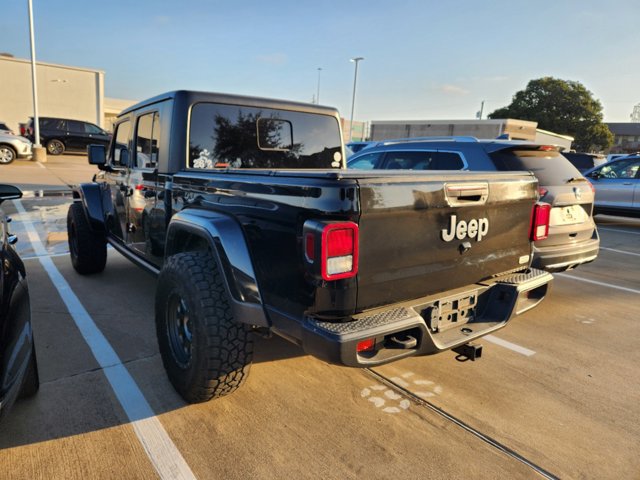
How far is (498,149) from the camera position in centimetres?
488

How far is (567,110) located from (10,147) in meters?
47.7

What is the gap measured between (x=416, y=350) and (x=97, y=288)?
3812 millimetres

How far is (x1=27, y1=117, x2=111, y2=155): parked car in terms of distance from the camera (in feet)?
72.6

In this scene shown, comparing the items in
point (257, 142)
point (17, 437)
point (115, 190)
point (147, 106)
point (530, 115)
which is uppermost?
point (530, 115)

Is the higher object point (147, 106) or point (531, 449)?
point (147, 106)

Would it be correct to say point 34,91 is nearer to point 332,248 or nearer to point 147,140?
point 147,140

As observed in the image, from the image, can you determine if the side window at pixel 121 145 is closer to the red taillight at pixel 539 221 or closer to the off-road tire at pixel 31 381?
the off-road tire at pixel 31 381

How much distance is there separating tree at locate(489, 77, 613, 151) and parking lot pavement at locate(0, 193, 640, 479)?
48.2 m

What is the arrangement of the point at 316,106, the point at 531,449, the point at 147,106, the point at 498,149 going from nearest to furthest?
the point at 531,449 → the point at 147,106 → the point at 316,106 → the point at 498,149

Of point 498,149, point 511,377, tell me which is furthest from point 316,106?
point 511,377

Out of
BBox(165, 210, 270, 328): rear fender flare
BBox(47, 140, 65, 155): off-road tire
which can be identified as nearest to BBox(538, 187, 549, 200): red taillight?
BBox(165, 210, 270, 328): rear fender flare

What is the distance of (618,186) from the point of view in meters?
9.88

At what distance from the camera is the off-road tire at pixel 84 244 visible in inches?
191

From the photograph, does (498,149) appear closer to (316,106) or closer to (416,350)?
(316,106)
